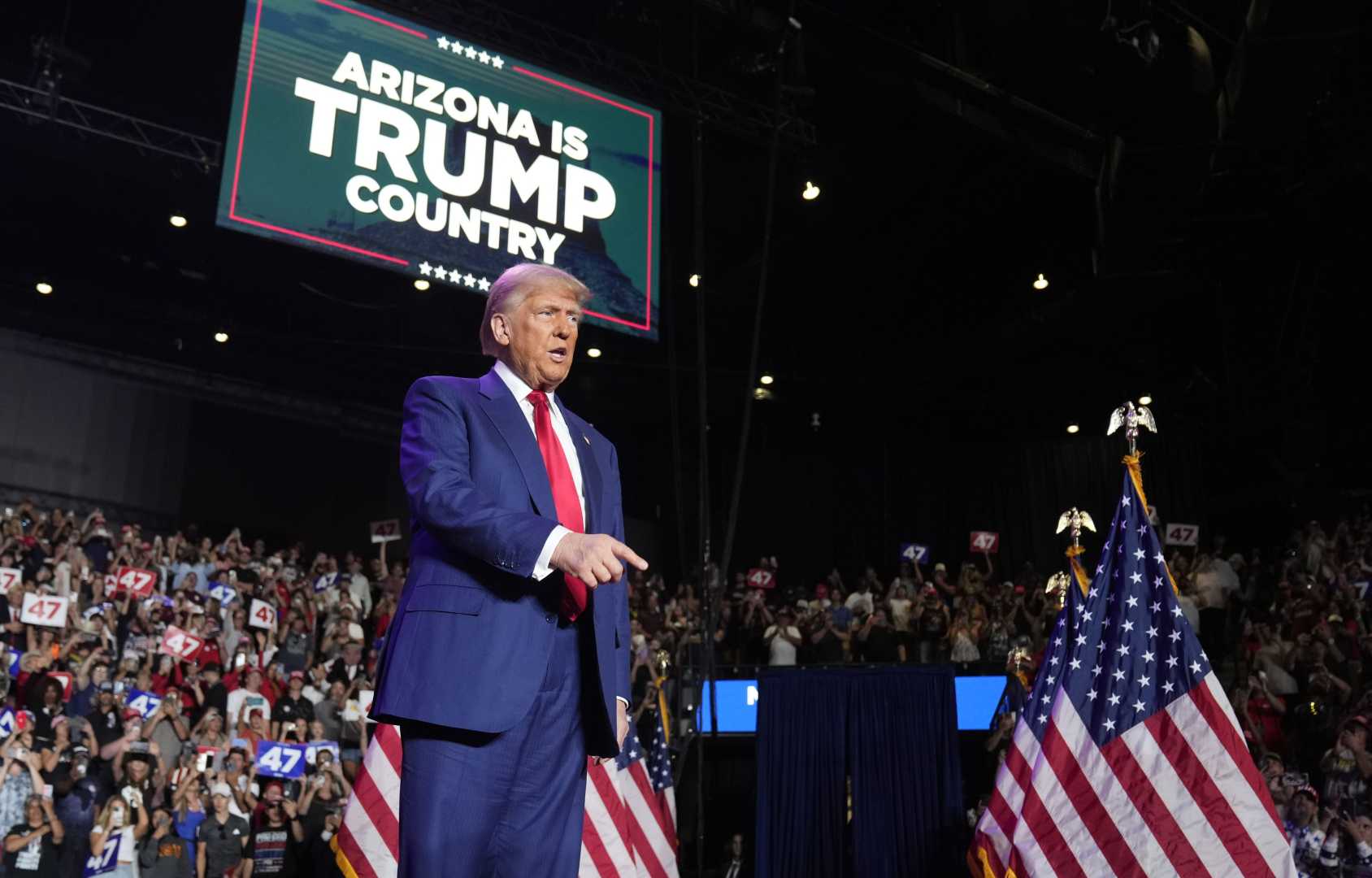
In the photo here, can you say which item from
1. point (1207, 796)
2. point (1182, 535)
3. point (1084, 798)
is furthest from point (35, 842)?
point (1182, 535)

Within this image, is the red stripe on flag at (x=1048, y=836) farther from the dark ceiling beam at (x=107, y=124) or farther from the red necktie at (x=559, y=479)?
the dark ceiling beam at (x=107, y=124)

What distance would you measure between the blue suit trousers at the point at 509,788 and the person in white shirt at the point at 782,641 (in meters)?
10.9

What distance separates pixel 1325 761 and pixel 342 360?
13541mm

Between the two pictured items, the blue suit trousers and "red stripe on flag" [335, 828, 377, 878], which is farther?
"red stripe on flag" [335, 828, 377, 878]

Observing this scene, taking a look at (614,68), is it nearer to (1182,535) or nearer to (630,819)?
(630,819)

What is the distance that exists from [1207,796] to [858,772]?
4.31 m

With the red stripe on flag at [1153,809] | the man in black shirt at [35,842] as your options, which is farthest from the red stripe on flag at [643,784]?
→ the man in black shirt at [35,842]

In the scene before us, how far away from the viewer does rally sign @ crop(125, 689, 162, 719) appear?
8867 millimetres

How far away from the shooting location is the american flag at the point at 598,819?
5.20 m

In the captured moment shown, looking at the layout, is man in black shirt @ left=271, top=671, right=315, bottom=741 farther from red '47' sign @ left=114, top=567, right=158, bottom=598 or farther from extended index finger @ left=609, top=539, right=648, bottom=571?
extended index finger @ left=609, top=539, right=648, bottom=571

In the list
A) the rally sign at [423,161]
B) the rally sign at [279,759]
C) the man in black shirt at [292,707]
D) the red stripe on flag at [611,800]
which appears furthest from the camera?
the man in black shirt at [292,707]

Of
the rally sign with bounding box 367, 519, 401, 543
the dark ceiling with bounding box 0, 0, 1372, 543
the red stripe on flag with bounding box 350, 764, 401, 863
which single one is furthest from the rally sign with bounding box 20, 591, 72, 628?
the red stripe on flag with bounding box 350, 764, 401, 863

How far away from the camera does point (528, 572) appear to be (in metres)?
1.82

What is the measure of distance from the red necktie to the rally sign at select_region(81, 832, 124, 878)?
6.87 meters
